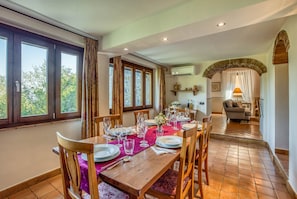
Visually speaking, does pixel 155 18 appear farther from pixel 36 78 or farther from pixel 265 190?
pixel 265 190

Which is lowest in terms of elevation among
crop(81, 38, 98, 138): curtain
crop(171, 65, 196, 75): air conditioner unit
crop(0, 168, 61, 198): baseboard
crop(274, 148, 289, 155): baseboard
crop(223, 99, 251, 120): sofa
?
crop(0, 168, 61, 198): baseboard

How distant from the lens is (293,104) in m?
2.07

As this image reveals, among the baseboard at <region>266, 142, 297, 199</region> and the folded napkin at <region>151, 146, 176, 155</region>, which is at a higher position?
the folded napkin at <region>151, 146, 176, 155</region>

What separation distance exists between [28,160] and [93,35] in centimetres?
234

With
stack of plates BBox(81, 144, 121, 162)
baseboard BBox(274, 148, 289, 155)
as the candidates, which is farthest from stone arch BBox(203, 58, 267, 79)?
stack of plates BBox(81, 144, 121, 162)

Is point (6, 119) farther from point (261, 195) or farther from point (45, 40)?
point (261, 195)

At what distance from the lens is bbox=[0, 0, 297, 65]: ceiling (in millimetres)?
1729

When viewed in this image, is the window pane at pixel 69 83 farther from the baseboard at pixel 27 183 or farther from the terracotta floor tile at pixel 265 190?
the terracotta floor tile at pixel 265 190

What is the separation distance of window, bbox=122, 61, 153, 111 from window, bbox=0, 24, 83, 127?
1570mm

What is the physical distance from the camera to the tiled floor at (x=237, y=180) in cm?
209

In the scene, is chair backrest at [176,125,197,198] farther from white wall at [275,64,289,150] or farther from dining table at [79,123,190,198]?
white wall at [275,64,289,150]

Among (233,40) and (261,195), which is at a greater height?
(233,40)

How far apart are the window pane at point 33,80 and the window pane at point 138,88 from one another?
2.60 meters

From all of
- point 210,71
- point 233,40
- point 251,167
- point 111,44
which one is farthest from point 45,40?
point 210,71
